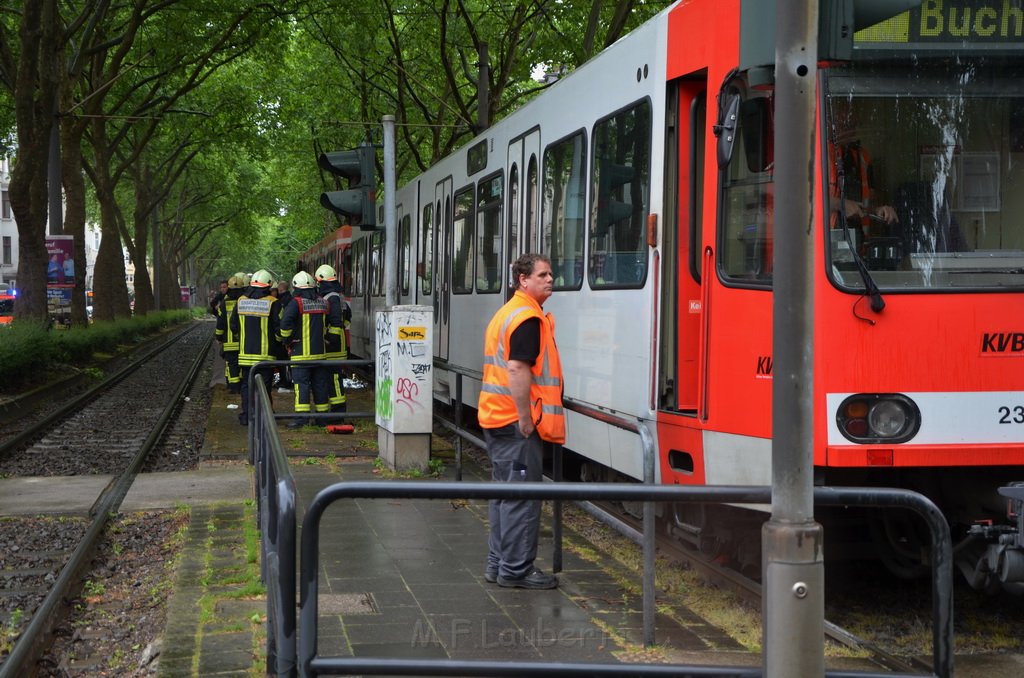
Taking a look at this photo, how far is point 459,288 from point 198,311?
89.4m

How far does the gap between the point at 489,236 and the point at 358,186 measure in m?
1.28

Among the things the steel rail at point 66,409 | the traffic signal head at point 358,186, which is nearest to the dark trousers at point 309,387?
the traffic signal head at point 358,186

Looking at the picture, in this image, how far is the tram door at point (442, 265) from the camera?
49.1 ft

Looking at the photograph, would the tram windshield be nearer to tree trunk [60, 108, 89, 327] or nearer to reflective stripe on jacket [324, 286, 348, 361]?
reflective stripe on jacket [324, 286, 348, 361]

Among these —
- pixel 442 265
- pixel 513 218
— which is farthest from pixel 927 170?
pixel 442 265

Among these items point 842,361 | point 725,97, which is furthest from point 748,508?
point 725,97

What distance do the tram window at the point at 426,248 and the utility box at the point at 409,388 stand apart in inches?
195

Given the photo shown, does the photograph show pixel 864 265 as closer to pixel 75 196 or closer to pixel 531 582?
pixel 531 582

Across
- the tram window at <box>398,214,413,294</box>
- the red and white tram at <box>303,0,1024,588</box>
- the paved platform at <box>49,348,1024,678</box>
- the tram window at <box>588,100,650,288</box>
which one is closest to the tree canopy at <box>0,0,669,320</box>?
the tram window at <box>398,214,413,294</box>

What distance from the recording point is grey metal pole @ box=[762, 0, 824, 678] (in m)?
3.95

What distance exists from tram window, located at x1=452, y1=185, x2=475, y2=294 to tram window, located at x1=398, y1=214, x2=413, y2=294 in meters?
3.96

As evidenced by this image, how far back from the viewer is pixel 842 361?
20.2ft

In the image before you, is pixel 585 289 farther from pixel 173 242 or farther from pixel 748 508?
pixel 173 242

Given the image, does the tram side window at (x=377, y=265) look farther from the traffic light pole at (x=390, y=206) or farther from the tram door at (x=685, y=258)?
the tram door at (x=685, y=258)
